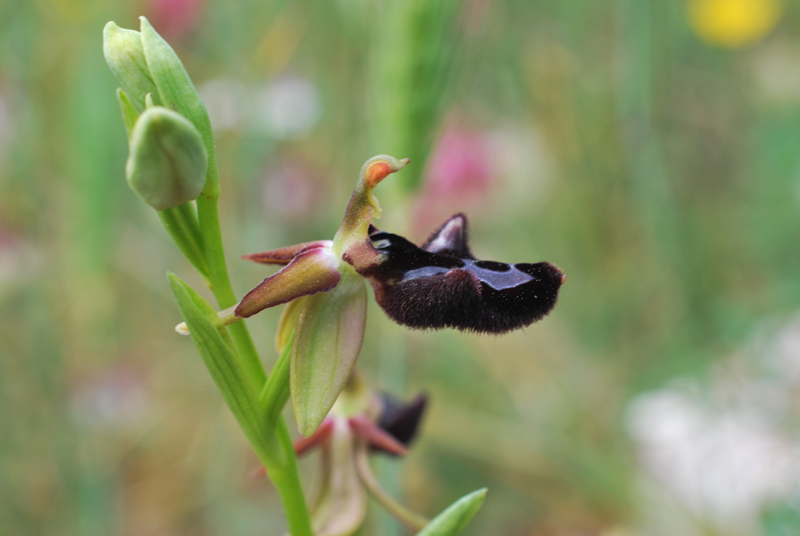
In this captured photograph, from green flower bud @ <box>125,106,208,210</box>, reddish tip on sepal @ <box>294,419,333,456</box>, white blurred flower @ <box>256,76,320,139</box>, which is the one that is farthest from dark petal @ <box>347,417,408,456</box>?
white blurred flower @ <box>256,76,320,139</box>

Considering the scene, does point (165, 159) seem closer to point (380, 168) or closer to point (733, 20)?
point (380, 168)

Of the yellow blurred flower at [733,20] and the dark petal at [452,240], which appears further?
the yellow blurred flower at [733,20]

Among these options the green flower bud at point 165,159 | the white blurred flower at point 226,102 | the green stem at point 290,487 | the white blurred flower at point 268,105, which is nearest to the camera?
the green flower bud at point 165,159

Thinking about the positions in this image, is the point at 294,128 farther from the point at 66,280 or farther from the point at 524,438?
the point at 524,438

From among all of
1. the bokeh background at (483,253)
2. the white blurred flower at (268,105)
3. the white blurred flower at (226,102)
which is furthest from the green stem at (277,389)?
the white blurred flower at (226,102)

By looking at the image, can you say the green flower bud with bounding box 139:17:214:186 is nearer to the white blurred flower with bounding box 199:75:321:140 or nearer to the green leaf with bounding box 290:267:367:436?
the green leaf with bounding box 290:267:367:436

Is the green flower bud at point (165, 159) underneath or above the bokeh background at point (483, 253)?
above

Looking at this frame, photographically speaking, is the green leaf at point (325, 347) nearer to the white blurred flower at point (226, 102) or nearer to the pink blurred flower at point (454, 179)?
the white blurred flower at point (226, 102)
